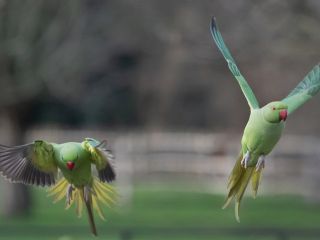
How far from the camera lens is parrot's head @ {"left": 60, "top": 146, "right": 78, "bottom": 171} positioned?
446cm

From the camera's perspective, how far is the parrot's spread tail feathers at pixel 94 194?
481 centimetres

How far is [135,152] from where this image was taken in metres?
30.2

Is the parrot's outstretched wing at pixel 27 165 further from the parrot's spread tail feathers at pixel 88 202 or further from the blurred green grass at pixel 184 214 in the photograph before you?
the blurred green grass at pixel 184 214

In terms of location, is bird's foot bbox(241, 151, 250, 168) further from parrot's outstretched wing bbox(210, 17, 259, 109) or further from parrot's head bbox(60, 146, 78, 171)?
parrot's head bbox(60, 146, 78, 171)

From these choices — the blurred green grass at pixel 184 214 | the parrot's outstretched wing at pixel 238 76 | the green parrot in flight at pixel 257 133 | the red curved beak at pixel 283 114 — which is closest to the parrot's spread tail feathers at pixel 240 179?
the green parrot in flight at pixel 257 133

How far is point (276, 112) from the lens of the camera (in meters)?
4.30

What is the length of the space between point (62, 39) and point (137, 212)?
15.2ft

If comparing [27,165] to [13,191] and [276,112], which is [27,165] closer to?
[276,112]

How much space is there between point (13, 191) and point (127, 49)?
370 inches

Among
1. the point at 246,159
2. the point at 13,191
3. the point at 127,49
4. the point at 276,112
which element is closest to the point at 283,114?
the point at 276,112

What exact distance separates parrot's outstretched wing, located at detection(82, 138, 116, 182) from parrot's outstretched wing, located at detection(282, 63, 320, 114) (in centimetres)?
88

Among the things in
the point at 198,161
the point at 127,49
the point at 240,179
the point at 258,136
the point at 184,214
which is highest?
the point at 127,49

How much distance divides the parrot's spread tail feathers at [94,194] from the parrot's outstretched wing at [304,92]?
3.28 ft

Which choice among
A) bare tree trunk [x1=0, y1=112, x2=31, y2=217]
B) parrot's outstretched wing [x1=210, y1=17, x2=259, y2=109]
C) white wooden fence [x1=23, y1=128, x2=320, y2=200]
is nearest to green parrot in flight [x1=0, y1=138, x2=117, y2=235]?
parrot's outstretched wing [x1=210, y1=17, x2=259, y2=109]
